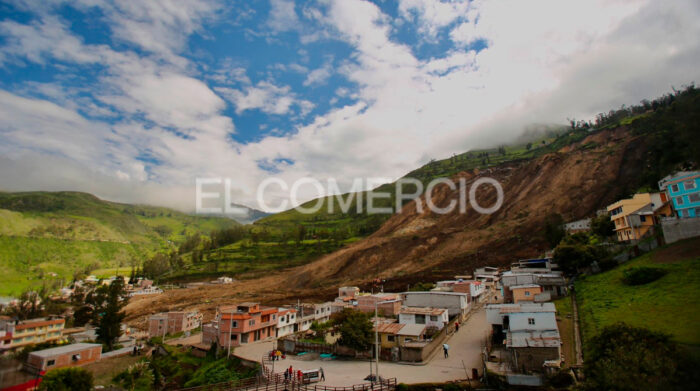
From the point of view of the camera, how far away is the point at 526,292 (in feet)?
122

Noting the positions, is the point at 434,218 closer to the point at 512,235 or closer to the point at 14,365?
the point at 512,235

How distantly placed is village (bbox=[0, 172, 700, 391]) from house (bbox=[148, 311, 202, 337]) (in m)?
0.18

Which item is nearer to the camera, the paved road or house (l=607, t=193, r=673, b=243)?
the paved road

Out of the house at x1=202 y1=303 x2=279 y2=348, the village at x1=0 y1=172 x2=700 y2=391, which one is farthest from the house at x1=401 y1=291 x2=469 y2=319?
the house at x1=202 y1=303 x2=279 y2=348

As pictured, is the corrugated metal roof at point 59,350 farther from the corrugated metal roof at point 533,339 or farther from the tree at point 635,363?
the tree at point 635,363

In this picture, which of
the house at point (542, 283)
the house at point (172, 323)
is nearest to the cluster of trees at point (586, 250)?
the house at point (542, 283)

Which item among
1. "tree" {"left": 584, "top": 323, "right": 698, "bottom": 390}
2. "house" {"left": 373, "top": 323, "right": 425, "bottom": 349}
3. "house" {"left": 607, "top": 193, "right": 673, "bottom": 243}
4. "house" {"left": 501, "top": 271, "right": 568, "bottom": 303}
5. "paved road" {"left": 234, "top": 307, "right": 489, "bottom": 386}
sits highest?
"house" {"left": 607, "top": 193, "right": 673, "bottom": 243}

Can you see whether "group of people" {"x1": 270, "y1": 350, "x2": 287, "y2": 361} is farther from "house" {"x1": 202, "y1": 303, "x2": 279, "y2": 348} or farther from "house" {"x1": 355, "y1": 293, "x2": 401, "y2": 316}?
"house" {"x1": 355, "y1": 293, "x2": 401, "y2": 316}

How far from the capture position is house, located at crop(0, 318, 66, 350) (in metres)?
52.3

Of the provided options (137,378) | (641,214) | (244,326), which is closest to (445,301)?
(244,326)

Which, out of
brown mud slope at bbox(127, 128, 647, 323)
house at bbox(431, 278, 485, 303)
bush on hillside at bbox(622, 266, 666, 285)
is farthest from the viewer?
brown mud slope at bbox(127, 128, 647, 323)

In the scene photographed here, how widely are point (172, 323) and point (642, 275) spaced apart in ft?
201

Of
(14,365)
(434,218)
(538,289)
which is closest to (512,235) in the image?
(434,218)

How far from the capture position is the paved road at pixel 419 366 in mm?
22250
